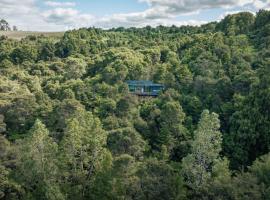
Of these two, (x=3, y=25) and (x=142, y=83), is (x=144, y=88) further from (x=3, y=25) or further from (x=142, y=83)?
(x=3, y=25)

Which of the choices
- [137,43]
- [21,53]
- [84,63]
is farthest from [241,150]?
[21,53]

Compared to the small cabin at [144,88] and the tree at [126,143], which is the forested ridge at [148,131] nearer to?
the tree at [126,143]

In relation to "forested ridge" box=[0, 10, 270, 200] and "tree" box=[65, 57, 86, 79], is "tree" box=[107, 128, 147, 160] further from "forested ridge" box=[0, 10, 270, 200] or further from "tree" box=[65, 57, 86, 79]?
"tree" box=[65, 57, 86, 79]

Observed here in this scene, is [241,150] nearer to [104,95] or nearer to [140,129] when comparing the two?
[140,129]

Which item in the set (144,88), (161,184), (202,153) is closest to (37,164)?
(161,184)

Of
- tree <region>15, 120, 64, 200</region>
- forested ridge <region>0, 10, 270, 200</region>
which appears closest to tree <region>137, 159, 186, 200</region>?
forested ridge <region>0, 10, 270, 200</region>
